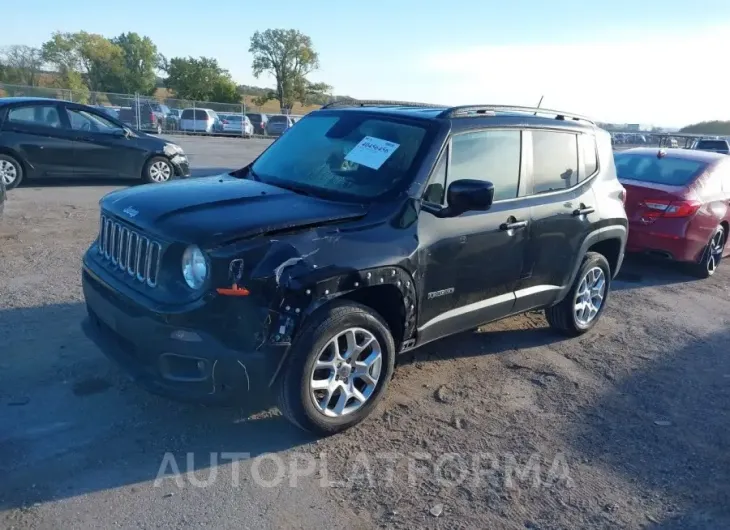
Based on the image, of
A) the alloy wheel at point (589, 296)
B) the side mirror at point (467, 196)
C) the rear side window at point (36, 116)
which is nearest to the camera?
the side mirror at point (467, 196)

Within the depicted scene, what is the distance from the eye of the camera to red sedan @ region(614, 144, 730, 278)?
27.1ft

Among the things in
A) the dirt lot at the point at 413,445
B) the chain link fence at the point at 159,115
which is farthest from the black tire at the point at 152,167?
the chain link fence at the point at 159,115

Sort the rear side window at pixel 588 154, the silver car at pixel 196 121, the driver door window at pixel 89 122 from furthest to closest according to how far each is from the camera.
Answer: the silver car at pixel 196 121
the driver door window at pixel 89 122
the rear side window at pixel 588 154

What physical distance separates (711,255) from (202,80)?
7002 centimetres

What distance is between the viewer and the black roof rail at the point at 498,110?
4.70 meters

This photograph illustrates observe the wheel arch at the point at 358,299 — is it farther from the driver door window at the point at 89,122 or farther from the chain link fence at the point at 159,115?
the chain link fence at the point at 159,115

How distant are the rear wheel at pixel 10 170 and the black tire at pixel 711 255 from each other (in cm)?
1078

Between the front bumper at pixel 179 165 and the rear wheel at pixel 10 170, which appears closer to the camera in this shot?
the rear wheel at pixel 10 170

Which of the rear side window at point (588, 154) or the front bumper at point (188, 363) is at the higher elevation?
the rear side window at point (588, 154)

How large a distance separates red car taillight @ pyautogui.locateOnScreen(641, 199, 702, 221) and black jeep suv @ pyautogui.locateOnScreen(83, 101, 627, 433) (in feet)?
10.1

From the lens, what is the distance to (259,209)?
3.94 metres

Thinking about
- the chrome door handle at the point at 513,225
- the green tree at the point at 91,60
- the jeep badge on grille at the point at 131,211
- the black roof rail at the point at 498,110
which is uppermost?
the green tree at the point at 91,60

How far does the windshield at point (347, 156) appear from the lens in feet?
14.4

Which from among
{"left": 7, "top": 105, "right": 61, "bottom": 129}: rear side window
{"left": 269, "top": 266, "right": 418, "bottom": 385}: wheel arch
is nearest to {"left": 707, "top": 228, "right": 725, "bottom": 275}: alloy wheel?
{"left": 269, "top": 266, "right": 418, "bottom": 385}: wheel arch
